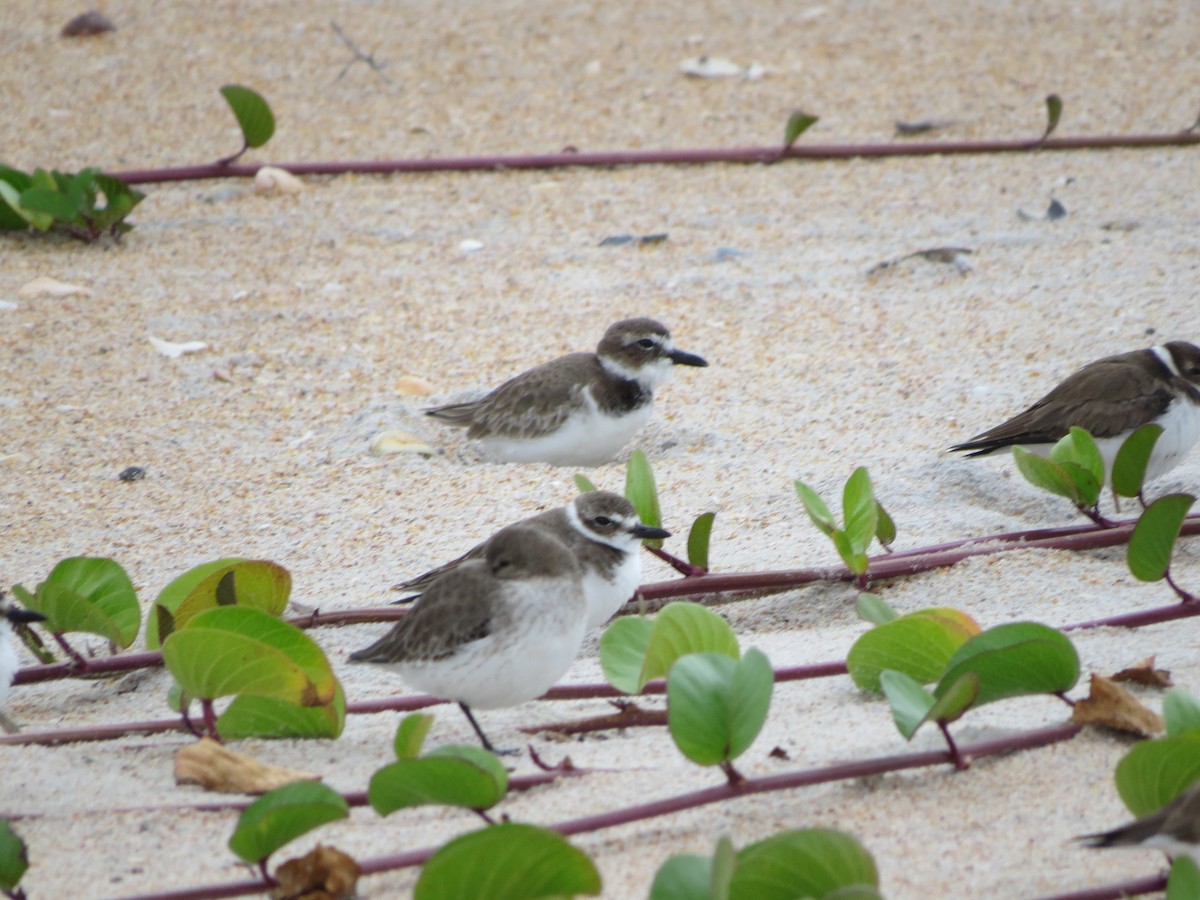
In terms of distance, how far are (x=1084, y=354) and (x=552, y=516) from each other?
8.63 ft

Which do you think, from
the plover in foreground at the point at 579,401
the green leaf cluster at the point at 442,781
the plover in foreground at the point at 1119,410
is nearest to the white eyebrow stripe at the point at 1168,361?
the plover in foreground at the point at 1119,410

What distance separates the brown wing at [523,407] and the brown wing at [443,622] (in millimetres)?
2137

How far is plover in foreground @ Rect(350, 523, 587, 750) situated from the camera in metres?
3.24

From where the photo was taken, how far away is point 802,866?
240 centimetres

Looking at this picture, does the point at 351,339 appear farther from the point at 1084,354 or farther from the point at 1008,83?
the point at 1008,83

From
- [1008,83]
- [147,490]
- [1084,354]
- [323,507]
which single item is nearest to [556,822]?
[323,507]

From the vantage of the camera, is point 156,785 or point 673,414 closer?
point 156,785

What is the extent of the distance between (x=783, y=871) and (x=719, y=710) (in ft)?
1.26

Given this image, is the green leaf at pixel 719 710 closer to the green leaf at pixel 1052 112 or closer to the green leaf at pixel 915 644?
the green leaf at pixel 915 644

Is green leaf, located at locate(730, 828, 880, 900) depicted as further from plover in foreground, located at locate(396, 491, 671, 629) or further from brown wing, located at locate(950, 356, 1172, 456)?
brown wing, located at locate(950, 356, 1172, 456)

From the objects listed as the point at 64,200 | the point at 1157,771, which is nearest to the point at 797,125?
the point at 64,200

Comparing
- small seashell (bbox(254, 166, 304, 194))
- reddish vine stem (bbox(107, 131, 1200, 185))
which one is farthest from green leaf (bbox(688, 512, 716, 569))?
small seashell (bbox(254, 166, 304, 194))

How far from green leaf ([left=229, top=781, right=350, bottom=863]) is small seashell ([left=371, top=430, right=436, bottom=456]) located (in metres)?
2.88

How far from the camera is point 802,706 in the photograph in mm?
3438
